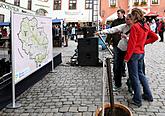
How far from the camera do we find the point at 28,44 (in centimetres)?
547

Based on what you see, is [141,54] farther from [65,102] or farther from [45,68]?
[45,68]

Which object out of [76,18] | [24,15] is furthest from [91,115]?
[76,18]

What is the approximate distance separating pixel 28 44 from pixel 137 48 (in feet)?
7.28

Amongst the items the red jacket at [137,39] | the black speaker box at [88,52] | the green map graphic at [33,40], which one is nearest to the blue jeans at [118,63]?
the red jacket at [137,39]

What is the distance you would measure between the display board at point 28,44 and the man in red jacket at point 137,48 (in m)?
1.98

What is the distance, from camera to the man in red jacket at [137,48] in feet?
14.9

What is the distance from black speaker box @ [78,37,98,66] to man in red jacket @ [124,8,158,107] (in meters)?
4.01

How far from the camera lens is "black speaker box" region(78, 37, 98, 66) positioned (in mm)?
8922

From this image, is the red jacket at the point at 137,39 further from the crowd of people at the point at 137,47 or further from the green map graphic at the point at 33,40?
the green map graphic at the point at 33,40

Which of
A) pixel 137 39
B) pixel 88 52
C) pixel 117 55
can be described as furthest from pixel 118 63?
pixel 88 52

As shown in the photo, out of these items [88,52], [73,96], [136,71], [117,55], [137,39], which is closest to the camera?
[137,39]

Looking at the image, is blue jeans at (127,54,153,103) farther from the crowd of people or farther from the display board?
the display board

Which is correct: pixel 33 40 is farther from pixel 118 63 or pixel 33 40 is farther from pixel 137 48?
pixel 137 48

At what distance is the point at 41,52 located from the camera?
650 cm
